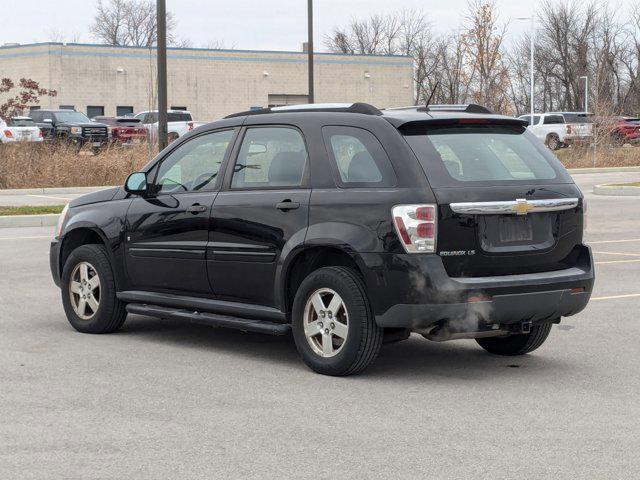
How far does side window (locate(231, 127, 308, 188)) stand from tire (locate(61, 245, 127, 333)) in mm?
1528

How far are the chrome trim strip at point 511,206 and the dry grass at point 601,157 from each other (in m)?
36.7

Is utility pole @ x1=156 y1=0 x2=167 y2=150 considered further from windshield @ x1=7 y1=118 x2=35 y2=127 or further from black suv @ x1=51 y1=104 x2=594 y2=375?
windshield @ x1=7 y1=118 x2=35 y2=127

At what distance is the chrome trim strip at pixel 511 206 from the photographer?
7234mm

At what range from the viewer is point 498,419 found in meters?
6.36

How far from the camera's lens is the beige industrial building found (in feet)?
225

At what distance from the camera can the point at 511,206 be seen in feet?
24.2

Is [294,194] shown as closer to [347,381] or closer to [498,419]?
[347,381]

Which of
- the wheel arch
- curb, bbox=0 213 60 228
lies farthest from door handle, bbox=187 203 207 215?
curb, bbox=0 213 60 228

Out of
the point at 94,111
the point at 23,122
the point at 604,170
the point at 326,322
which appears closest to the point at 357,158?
the point at 326,322

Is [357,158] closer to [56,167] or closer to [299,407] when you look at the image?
[299,407]

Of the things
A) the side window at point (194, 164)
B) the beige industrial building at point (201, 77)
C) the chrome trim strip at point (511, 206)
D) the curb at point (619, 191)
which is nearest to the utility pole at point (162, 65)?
the curb at point (619, 191)

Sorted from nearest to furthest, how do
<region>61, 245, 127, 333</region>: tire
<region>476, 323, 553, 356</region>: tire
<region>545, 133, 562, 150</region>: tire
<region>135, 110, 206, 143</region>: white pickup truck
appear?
1. <region>476, 323, 553, 356</region>: tire
2. <region>61, 245, 127, 333</region>: tire
3. <region>135, 110, 206, 143</region>: white pickup truck
4. <region>545, 133, 562, 150</region>: tire

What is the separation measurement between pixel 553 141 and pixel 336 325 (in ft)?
160

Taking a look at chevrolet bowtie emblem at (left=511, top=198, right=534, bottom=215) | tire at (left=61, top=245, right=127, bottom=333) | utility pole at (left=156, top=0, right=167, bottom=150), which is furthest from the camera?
utility pole at (left=156, top=0, right=167, bottom=150)
